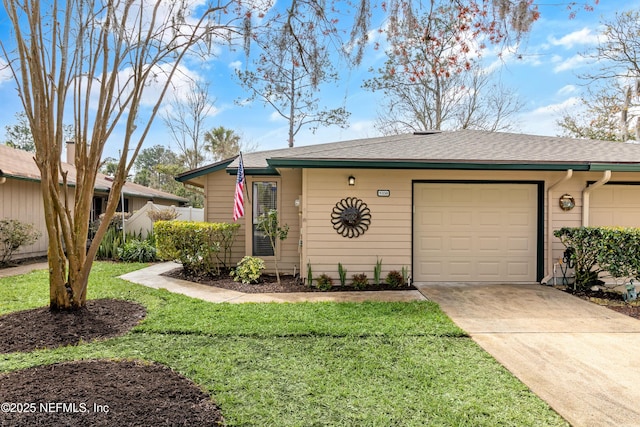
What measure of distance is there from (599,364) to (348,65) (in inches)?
158

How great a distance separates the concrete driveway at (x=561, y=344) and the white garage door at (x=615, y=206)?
1907 millimetres

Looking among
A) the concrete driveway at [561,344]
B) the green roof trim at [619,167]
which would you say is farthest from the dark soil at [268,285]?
the green roof trim at [619,167]

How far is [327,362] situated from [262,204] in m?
4.99

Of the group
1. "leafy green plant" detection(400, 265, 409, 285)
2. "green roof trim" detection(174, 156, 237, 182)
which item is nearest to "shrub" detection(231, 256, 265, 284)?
"green roof trim" detection(174, 156, 237, 182)

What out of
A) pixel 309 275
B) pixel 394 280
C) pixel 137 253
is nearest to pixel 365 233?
pixel 394 280

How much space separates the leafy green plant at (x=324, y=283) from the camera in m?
6.06

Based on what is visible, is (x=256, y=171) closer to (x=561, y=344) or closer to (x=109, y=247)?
(x=109, y=247)

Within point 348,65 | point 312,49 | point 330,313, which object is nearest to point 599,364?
point 330,313

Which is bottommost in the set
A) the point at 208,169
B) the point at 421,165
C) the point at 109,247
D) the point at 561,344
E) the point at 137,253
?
the point at 561,344

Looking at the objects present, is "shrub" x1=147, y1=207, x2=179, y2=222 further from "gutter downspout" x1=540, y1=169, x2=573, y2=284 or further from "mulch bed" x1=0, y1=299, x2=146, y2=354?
"gutter downspout" x1=540, y1=169, x2=573, y2=284

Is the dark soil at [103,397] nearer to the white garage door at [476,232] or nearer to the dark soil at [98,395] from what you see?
the dark soil at [98,395]

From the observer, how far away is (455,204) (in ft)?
21.4

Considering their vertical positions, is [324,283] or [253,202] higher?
[253,202]

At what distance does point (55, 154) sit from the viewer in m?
→ 3.92
